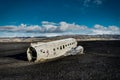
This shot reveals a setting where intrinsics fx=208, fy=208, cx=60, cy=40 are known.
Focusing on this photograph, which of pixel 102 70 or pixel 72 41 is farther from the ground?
pixel 72 41

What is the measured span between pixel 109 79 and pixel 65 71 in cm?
790

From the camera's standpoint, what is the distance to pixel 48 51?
43719 mm

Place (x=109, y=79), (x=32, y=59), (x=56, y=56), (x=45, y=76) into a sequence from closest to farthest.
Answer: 1. (x=109, y=79)
2. (x=45, y=76)
3. (x=32, y=59)
4. (x=56, y=56)

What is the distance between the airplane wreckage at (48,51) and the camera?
41.8 metres

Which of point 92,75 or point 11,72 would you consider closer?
point 92,75

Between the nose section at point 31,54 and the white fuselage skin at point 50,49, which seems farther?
the nose section at point 31,54

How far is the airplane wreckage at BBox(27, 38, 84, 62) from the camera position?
41.8 m

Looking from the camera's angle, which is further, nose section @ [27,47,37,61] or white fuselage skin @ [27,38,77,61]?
nose section @ [27,47,37,61]

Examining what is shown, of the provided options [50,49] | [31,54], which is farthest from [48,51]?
[31,54]

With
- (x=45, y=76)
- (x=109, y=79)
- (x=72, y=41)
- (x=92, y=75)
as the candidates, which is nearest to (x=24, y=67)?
(x=45, y=76)

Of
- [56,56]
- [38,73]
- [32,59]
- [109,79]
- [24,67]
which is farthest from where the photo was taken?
[56,56]

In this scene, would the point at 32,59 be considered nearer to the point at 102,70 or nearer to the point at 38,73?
the point at 38,73

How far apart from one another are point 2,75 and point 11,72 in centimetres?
193

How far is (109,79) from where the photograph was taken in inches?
1139
